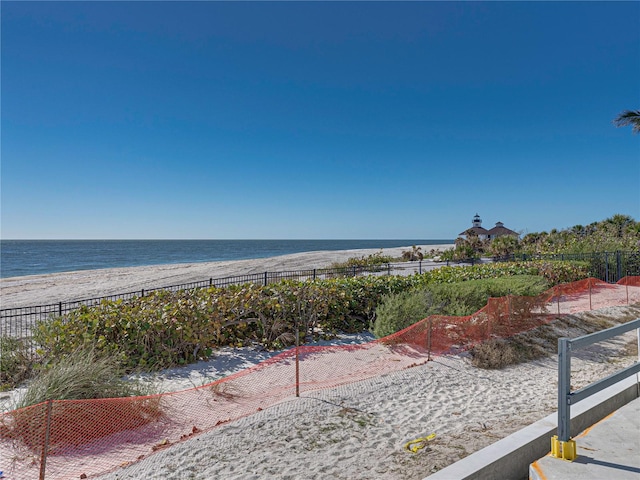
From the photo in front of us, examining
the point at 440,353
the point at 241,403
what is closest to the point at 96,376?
the point at 241,403

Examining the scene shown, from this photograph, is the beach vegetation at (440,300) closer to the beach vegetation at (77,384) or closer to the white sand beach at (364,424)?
the white sand beach at (364,424)

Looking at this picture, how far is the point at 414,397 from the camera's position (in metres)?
5.98

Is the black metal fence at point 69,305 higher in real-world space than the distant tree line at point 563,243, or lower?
lower

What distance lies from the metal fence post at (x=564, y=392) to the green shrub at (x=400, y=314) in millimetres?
5489

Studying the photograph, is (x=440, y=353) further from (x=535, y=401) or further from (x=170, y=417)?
(x=170, y=417)

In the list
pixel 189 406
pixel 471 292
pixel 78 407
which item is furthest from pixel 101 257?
pixel 78 407

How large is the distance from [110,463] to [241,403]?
1.86 m

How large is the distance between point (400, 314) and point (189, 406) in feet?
16.8

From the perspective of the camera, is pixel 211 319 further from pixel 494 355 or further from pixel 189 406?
pixel 494 355

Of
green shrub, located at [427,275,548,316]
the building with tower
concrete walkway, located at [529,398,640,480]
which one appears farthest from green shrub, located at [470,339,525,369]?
the building with tower

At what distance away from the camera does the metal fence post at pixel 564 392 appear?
3402mm

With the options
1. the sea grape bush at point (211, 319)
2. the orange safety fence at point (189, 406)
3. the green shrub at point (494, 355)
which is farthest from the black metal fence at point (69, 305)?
the green shrub at point (494, 355)

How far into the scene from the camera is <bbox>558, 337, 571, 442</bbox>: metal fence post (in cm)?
340

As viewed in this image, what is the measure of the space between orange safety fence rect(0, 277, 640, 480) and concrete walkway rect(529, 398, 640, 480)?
3.47 m
